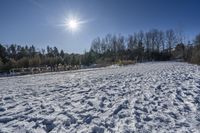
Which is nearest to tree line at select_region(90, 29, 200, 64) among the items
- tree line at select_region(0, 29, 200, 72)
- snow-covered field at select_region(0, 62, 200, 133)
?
tree line at select_region(0, 29, 200, 72)

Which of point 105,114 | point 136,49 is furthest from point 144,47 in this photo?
point 105,114

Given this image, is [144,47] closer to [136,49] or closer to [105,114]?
[136,49]

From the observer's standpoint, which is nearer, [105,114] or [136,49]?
[105,114]

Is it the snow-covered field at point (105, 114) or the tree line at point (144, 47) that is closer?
the snow-covered field at point (105, 114)

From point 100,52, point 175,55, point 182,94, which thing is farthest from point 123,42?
point 182,94

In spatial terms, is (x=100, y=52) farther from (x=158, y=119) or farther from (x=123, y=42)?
(x=158, y=119)

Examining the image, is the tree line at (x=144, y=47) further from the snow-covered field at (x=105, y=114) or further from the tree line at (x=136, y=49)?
the snow-covered field at (x=105, y=114)

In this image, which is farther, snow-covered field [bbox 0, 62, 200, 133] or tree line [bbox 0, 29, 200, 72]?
tree line [bbox 0, 29, 200, 72]

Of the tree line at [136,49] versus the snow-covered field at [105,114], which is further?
the tree line at [136,49]

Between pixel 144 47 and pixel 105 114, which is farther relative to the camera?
pixel 144 47

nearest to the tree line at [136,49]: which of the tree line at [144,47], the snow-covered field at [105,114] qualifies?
the tree line at [144,47]

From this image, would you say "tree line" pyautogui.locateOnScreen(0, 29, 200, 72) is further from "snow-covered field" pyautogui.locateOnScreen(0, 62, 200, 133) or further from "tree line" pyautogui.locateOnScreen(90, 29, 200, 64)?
"snow-covered field" pyautogui.locateOnScreen(0, 62, 200, 133)

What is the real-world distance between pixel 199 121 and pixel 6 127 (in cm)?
390

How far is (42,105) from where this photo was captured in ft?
17.2
